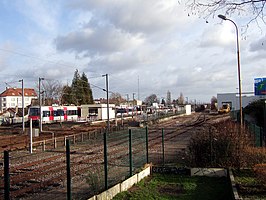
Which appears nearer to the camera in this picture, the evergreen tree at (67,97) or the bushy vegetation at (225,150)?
the bushy vegetation at (225,150)

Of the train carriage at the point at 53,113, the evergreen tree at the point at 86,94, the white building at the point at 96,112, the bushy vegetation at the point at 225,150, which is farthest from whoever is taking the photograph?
the evergreen tree at the point at 86,94

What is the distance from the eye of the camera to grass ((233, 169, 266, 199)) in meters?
9.35

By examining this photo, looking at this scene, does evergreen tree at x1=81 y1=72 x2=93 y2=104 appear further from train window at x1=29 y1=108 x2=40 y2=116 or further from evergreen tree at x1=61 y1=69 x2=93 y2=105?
train window at x1=29 y1=108 x2=40 y2=116


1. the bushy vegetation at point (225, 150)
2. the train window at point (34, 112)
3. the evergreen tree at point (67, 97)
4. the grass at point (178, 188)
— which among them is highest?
the evergreen tree at point (67, 97)

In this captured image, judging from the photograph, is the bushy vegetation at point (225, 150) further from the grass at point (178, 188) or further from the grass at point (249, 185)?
the grass at point (178, 188)

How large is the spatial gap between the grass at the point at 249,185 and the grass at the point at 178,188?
1.39 ft

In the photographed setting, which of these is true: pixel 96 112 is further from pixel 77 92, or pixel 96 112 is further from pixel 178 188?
pixel 178 188

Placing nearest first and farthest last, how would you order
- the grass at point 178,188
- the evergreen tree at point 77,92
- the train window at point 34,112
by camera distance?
the grass at point 178,188
the train window at point 34,112
the evergreen tree at point 77,92

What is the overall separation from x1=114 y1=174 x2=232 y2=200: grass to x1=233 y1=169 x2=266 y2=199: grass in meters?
0.42

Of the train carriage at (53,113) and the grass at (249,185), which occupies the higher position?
the train carriage at (53,113)

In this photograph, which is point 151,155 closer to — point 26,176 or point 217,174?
point 217,174

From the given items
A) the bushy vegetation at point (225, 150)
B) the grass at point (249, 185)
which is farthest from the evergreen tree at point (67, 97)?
the grass at point (249, 185)

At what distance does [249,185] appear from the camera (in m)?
10.4

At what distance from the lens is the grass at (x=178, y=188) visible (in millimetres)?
9920
